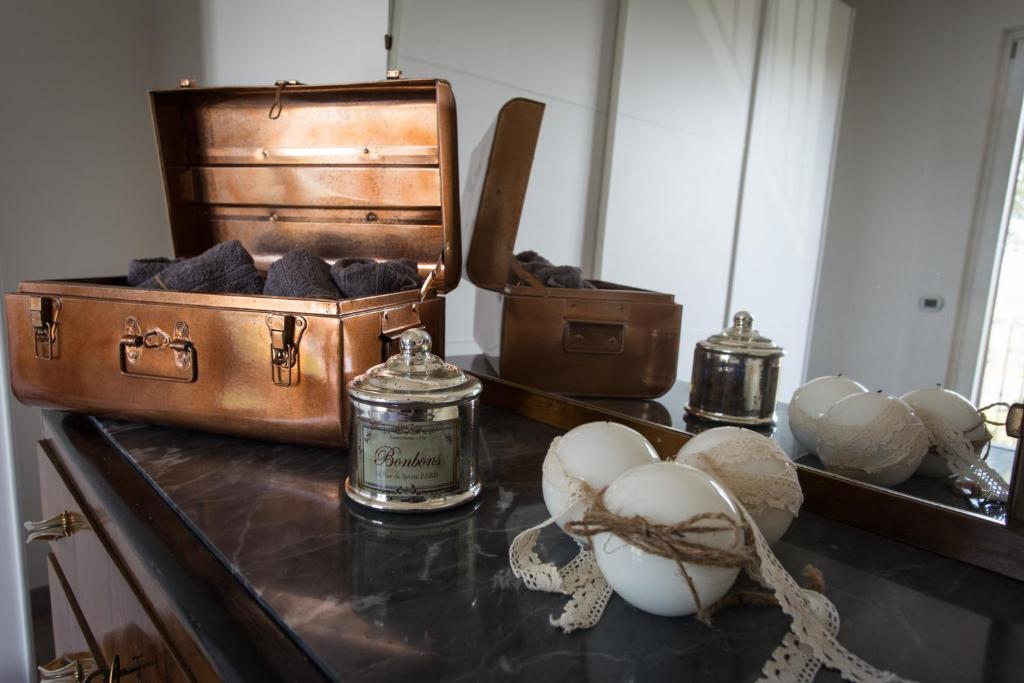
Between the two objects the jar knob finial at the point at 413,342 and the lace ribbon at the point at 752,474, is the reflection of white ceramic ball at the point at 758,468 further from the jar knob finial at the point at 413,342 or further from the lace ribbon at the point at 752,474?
the jar knob finial at the point at 413,342

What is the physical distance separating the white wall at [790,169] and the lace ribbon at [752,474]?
30 cm

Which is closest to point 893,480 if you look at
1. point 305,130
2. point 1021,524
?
point 1021,524

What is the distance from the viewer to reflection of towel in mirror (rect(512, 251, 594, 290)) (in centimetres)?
103

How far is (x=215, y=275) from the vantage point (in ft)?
3.11

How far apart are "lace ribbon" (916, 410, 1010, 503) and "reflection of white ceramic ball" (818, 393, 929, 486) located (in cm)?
2

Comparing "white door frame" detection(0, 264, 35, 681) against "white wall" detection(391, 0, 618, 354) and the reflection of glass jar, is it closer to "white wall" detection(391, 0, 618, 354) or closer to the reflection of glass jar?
"white wall" detection(391, 0, 618, 354)

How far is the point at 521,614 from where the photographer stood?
0.47 m

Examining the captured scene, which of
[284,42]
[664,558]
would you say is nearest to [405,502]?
Result: [664,558]

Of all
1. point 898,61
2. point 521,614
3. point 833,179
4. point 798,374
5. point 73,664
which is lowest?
point 73,664

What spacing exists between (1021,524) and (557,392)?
605mm

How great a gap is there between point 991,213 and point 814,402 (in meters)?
0.27

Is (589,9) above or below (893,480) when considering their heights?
above

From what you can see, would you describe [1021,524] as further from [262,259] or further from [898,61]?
[262,259]

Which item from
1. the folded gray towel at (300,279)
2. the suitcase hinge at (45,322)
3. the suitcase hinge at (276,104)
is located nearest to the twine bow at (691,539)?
the folded gray towel at (300,279)
